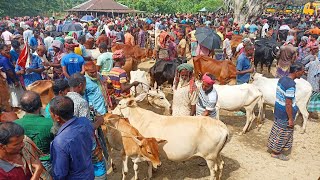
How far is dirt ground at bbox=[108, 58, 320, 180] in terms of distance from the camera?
18.1 ft

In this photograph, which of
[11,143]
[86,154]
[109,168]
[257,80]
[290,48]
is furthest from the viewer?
[290,48]

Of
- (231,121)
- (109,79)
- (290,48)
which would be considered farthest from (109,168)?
(290,48)

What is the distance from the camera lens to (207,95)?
5336 millimetres

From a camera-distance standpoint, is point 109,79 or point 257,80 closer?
point 109,79

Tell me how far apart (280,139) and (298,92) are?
6.07 feet

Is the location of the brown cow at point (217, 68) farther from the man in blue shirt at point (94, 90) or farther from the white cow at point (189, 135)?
the man in blue shirt at point (94, 90)

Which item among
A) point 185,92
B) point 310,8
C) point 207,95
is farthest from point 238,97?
point 310,8

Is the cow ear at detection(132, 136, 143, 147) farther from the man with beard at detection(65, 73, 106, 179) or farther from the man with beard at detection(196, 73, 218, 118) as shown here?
the man with beard at detection(196, 73, 218, 118)

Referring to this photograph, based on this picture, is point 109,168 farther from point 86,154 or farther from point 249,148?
point 249,148

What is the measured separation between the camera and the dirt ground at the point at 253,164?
5.53 meters

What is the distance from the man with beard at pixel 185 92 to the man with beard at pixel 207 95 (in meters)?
0.15

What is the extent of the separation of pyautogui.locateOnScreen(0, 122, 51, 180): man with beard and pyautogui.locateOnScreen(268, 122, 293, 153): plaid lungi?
183 inches

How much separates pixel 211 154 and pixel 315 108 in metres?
4.59

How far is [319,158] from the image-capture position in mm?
6297
